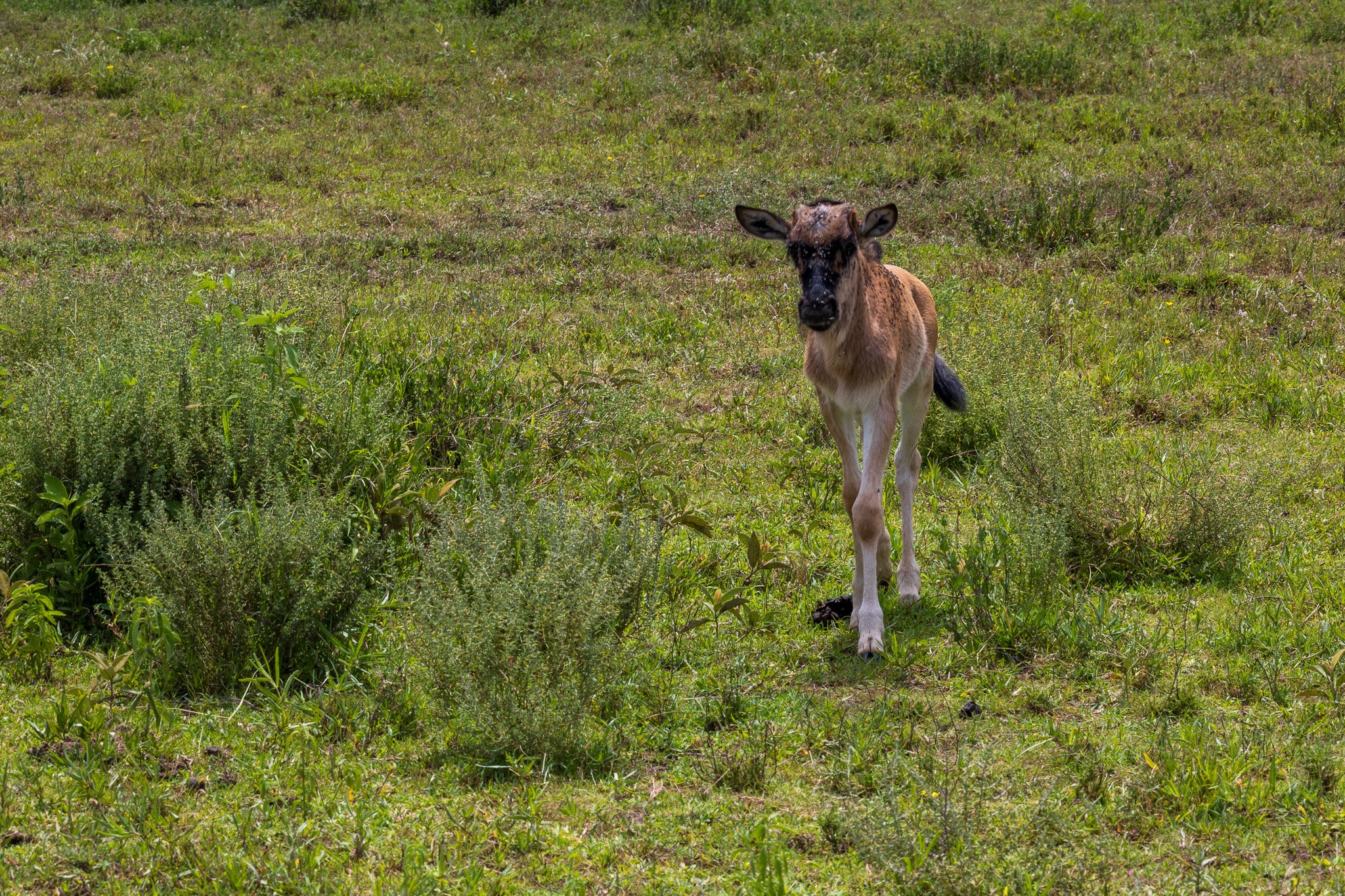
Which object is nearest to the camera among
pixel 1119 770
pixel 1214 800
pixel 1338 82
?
pixel 1214 800

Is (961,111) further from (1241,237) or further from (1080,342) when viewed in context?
(1080,342)

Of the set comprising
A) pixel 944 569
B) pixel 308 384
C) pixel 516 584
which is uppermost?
pixel 308 384

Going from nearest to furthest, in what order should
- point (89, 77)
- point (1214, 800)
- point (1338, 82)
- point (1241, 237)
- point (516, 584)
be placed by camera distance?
point (1214, 800) < point (516, 584) < point (1241, 237) < point (1338, 82) < point (89, 77)

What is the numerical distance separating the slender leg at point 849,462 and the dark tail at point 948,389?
2.83 ft

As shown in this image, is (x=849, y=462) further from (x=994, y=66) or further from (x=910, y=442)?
(x=994, y=66)

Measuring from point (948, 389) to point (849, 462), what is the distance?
1125mm

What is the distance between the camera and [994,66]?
1647 centimetres

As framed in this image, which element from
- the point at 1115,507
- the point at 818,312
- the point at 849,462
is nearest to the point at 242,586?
the point at 818,312

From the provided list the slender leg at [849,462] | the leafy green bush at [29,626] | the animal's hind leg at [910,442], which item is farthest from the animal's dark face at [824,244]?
the leafy green bush at [29,626]

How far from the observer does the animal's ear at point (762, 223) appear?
582cm

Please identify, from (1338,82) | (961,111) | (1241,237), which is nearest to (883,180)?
(961,111)

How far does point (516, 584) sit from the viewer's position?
16.4 feet

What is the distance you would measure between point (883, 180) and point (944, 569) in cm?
811

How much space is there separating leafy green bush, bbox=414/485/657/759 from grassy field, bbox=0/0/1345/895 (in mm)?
24
